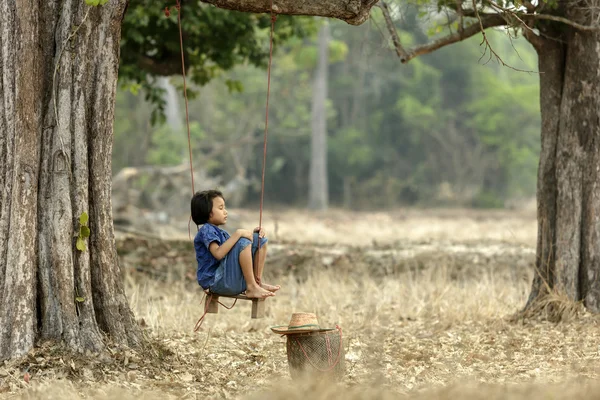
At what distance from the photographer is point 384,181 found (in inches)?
1662

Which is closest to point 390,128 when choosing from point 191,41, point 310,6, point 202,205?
point 191,41

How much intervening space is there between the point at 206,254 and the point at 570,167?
367 cm

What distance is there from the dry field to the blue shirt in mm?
711

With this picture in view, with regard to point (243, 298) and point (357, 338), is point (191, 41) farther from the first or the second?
point (243, 298)

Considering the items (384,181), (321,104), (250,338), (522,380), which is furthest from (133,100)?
(522,380)

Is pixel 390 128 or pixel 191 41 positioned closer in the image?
pixel 191 41

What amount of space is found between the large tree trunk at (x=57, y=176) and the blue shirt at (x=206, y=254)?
612mm

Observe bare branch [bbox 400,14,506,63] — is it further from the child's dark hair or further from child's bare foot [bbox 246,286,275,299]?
child's bare foot [bbox 246,286,275,299]

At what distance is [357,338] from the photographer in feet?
24.9

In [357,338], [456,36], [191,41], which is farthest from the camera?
[191,41]

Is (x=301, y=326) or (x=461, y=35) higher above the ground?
(x=461, y=35)

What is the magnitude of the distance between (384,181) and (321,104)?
30.9 feet

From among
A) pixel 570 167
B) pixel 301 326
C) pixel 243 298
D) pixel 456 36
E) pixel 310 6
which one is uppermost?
pixel 456 36

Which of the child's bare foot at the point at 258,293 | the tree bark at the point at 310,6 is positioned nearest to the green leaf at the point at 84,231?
the child's bare foot at the point at 258,293
